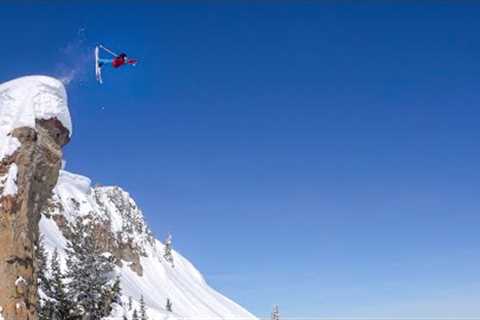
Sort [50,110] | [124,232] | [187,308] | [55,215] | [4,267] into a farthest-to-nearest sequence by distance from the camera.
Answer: [124,232]
[187,308]
[55,215]
[50,110]
[4,267]

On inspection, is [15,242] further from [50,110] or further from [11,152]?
[50,110]

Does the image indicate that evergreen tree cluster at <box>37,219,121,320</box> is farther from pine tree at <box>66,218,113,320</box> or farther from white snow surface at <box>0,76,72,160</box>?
white snow surface at <box>0,76,72,160</box>

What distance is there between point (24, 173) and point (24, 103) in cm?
284

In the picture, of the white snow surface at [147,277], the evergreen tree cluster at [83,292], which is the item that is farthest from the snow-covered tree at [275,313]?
the evergreen tree cluster at [83,292]

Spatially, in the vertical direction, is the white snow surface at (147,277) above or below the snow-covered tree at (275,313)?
above

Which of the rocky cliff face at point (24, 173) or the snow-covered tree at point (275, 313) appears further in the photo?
the snow-covered tree at point (275, 313)

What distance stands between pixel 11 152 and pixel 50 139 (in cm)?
197

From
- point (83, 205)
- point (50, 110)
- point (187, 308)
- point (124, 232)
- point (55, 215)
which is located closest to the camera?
point (50, 110)

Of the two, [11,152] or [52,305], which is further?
A: [52,305]

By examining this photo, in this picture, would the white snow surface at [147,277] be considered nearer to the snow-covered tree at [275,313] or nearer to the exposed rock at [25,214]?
the snow-covered tree at [275,313]

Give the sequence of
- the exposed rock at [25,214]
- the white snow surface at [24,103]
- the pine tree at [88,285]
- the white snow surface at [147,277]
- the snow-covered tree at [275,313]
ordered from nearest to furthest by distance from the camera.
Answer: the exposed rock at [25,214] < the white snow surface at [24,103] < the pine tree at [88,285] < the snow-covered tree at [275,313] < the white snow surface at [147,277]

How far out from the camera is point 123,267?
579ft

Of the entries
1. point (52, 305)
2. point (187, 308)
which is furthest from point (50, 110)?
point (187, 308)

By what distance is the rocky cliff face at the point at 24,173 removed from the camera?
22.6m
